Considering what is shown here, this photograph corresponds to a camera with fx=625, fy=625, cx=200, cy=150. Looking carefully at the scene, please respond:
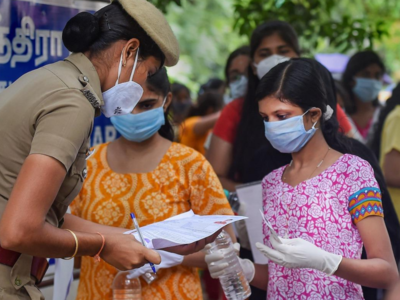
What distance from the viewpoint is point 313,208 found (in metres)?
2.72

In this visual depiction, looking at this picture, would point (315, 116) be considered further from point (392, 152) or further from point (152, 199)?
point (392, 152)

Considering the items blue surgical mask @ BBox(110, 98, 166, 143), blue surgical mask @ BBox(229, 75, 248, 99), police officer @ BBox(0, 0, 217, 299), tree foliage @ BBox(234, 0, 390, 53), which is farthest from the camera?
tree foliage @ BBox(234, 0, 390, 53)

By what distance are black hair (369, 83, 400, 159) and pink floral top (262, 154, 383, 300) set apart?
2647 mm

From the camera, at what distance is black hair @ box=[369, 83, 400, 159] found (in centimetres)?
523

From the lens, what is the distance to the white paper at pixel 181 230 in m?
2.34

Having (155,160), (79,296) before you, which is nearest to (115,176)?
(155,160)

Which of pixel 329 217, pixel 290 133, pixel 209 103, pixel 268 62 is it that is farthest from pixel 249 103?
pixel 209 103

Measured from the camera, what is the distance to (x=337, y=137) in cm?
306

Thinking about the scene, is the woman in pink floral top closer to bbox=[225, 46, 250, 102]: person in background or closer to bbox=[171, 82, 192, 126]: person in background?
bbox=[225, 46, 250, 102]: person in background

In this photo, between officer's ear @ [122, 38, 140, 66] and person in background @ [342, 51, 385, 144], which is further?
person in background @ [342, 51, 385, 144]

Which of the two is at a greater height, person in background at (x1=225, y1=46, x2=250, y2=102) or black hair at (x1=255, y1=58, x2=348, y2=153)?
black hair at (x1=255, y1=58, x2=348, y2=153)

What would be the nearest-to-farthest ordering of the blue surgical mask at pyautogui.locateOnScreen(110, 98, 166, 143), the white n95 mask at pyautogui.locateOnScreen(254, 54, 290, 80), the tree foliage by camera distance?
1. the blue surgical mask at pyautogui.locateOnScreen(110, 98, 166, 143)
2. the white n95 mask at pyautogui.locateOnScreen(254, 54, 290, 80)
3. the tree foliage

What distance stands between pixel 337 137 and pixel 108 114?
1203 millimetres

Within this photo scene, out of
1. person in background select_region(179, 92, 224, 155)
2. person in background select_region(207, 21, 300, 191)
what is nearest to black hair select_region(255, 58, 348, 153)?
person in background select_region(207, 21, 300, 191)
